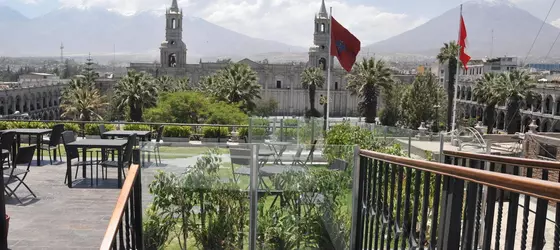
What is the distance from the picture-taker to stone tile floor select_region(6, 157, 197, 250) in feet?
18.0

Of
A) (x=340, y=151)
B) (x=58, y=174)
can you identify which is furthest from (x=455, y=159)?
(x=58, y=174)

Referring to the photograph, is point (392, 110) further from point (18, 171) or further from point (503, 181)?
point (503, 181)

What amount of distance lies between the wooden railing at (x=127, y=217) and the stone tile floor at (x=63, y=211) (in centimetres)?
129

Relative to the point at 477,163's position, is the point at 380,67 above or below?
above

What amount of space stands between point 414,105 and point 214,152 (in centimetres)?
4309

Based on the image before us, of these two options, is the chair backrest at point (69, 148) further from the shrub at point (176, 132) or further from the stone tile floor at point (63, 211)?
the shrub at point (176, 132)

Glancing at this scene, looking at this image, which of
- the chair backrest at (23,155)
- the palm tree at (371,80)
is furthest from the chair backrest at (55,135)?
the palm tree at (371,80)

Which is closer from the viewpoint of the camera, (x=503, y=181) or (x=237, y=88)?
(x=503, y=181)

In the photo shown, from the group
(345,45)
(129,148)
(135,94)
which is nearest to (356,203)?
(129,148)

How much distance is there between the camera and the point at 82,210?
272 inches

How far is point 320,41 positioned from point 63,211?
8884 centimetres

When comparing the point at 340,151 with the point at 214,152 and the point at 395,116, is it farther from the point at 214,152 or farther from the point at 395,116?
the point at 395,116

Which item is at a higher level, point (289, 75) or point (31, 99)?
point (289, 75)

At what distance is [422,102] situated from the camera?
1817 inches
